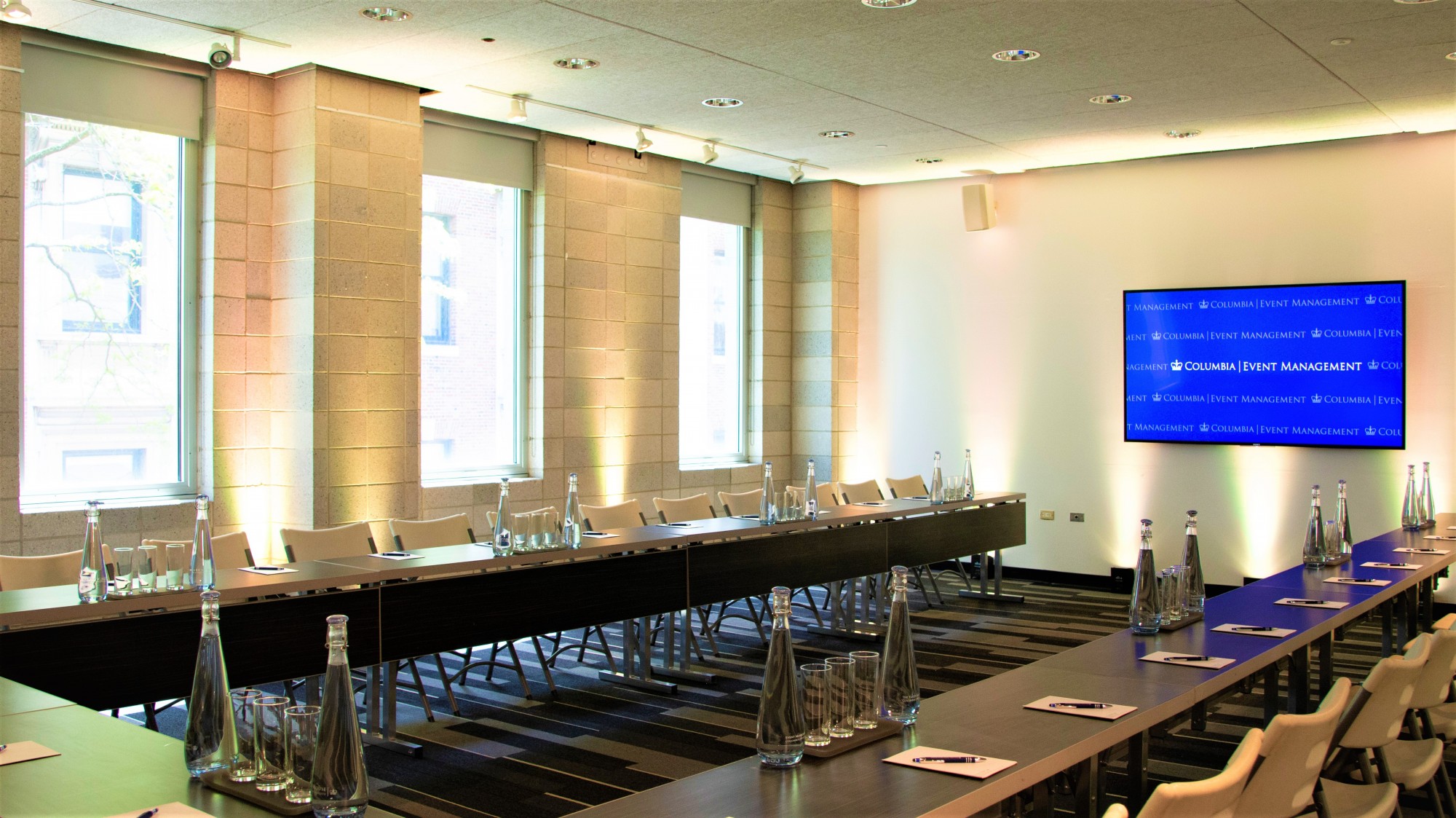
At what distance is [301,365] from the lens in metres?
6.77

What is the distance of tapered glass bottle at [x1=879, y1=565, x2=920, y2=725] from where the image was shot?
2531 millimetres

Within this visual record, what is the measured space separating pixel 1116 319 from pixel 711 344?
3245 millimetres

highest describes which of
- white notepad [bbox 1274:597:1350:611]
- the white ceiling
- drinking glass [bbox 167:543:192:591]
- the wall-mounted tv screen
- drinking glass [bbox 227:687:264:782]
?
the white ceiling

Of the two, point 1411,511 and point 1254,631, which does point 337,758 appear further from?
point 1411,511

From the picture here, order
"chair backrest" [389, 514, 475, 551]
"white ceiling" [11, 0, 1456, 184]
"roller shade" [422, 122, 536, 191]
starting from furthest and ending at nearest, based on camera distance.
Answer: "roller shade" [422, 122, 536, 191]
"chair backrest" [389, 514, 475, 551]
"white ceiling" [11, 0, 1456, 184]

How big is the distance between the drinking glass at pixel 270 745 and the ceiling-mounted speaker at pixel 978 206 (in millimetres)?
8393

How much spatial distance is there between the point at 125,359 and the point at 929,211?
250 inches

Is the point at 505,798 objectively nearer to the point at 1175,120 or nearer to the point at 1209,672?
the point at 1209,672

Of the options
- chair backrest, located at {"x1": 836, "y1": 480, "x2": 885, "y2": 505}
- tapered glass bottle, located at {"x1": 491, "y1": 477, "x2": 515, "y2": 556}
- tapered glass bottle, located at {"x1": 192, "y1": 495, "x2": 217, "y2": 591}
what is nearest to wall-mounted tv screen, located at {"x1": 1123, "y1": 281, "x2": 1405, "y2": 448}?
chair backrest, located at {"x1": 836, "y1": 480, "x2": 885, "y2": 505}

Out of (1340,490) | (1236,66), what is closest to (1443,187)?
(1236,66)

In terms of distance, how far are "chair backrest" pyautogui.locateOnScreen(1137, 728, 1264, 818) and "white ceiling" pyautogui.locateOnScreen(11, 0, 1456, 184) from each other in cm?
391

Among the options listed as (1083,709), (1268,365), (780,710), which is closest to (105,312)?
(780,710)

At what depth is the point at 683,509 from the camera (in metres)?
7.18

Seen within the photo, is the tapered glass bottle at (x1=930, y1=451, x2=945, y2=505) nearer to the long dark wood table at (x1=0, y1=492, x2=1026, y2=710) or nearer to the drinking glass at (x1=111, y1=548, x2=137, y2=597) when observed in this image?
the long dark wood table at (x1=0, y1=492, x2=1026, y2=710)
